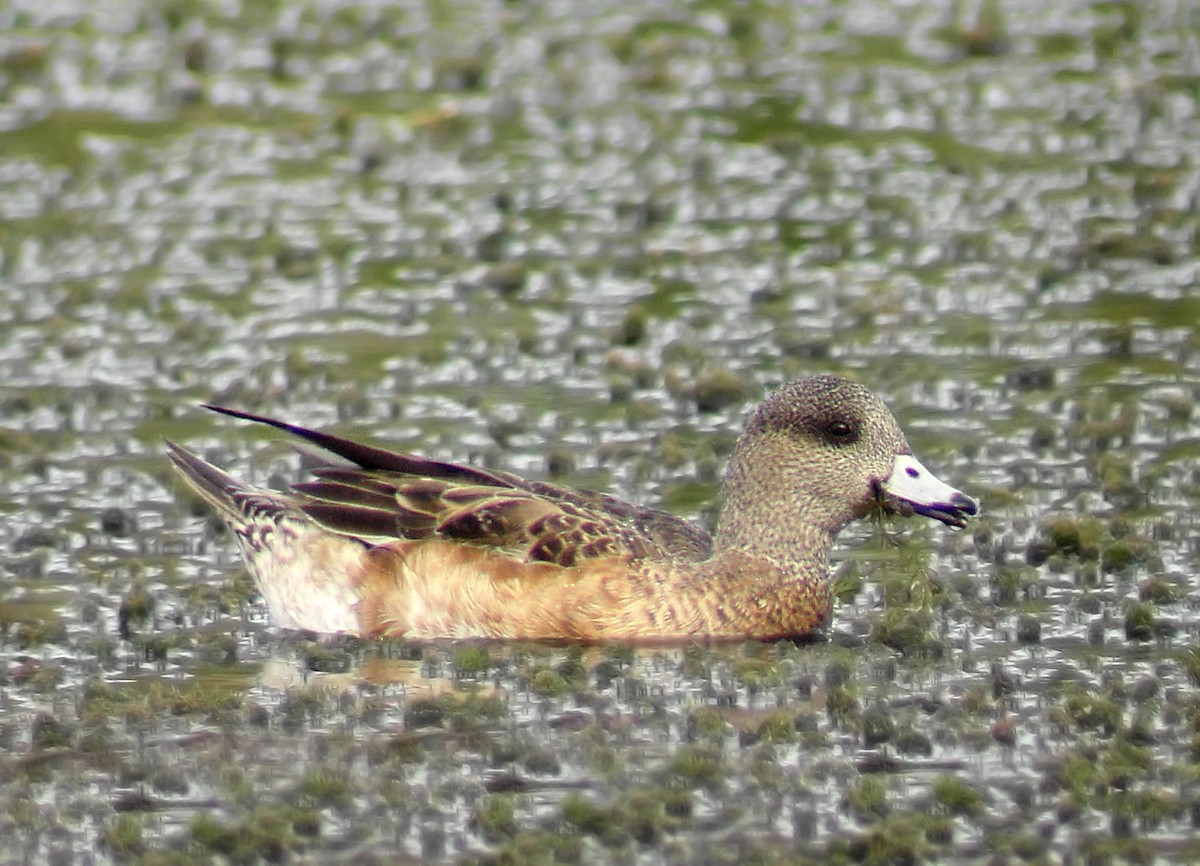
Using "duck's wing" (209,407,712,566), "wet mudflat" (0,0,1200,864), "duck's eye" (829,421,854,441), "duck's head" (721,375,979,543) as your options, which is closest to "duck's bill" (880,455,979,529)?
"duck's head" (721,375,979,543)

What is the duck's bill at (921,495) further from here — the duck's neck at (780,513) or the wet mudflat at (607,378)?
the wet mudflat at (607,378)

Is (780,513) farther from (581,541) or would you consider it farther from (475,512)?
(475,512)

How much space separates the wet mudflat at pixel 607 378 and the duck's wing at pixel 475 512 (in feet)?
1.45

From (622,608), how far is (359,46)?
1235 centimetres

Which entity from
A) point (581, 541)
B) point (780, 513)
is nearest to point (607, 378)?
point (780, 513)

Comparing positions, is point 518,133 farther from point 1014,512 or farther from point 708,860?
point 708,860

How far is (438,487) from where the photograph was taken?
9953 millimetres

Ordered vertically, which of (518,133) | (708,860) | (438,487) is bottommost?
(708,860)

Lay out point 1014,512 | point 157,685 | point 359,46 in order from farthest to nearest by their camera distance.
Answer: point 359,46 → point 1014,512 → point 157,685

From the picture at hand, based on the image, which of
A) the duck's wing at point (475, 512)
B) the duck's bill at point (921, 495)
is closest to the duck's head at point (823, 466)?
the duck's bill at point (921, 495)

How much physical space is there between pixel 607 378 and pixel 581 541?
11.9ft

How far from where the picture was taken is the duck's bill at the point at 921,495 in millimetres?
9703

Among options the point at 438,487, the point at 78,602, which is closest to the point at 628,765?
the point at 438,487

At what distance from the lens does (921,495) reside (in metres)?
9.80
